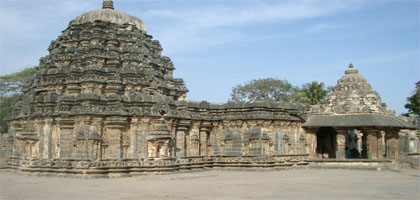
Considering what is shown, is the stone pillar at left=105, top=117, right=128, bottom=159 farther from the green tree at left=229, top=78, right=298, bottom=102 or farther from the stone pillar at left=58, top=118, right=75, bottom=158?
the green tree at left=229, top=78, right=298, bottom=102

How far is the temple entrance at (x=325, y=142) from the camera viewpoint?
2853cm

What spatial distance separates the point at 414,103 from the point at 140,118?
44.0m

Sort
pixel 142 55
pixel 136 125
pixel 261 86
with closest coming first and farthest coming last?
pixel 136 125
pixel 142 55
pixel 261 86

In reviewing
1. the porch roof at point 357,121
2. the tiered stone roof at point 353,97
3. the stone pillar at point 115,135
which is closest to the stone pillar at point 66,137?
the stone pillar at point 115,135

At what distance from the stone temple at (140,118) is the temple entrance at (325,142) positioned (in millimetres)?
115

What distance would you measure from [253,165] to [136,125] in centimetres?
703

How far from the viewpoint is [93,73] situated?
21.1 metres

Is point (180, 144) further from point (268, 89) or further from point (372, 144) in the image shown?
point (268, 89)

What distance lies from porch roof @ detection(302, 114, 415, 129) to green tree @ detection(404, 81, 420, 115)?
31763 mm

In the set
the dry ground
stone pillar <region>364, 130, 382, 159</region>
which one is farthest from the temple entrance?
the dry ground

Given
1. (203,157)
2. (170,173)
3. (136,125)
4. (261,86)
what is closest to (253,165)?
(203,157)

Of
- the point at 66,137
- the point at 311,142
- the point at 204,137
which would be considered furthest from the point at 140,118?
the point at 311,142

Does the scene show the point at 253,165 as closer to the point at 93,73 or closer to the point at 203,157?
the point at 203,157

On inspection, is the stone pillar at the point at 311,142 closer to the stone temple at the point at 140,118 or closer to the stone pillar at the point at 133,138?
the stone temple at the point at 140,118
